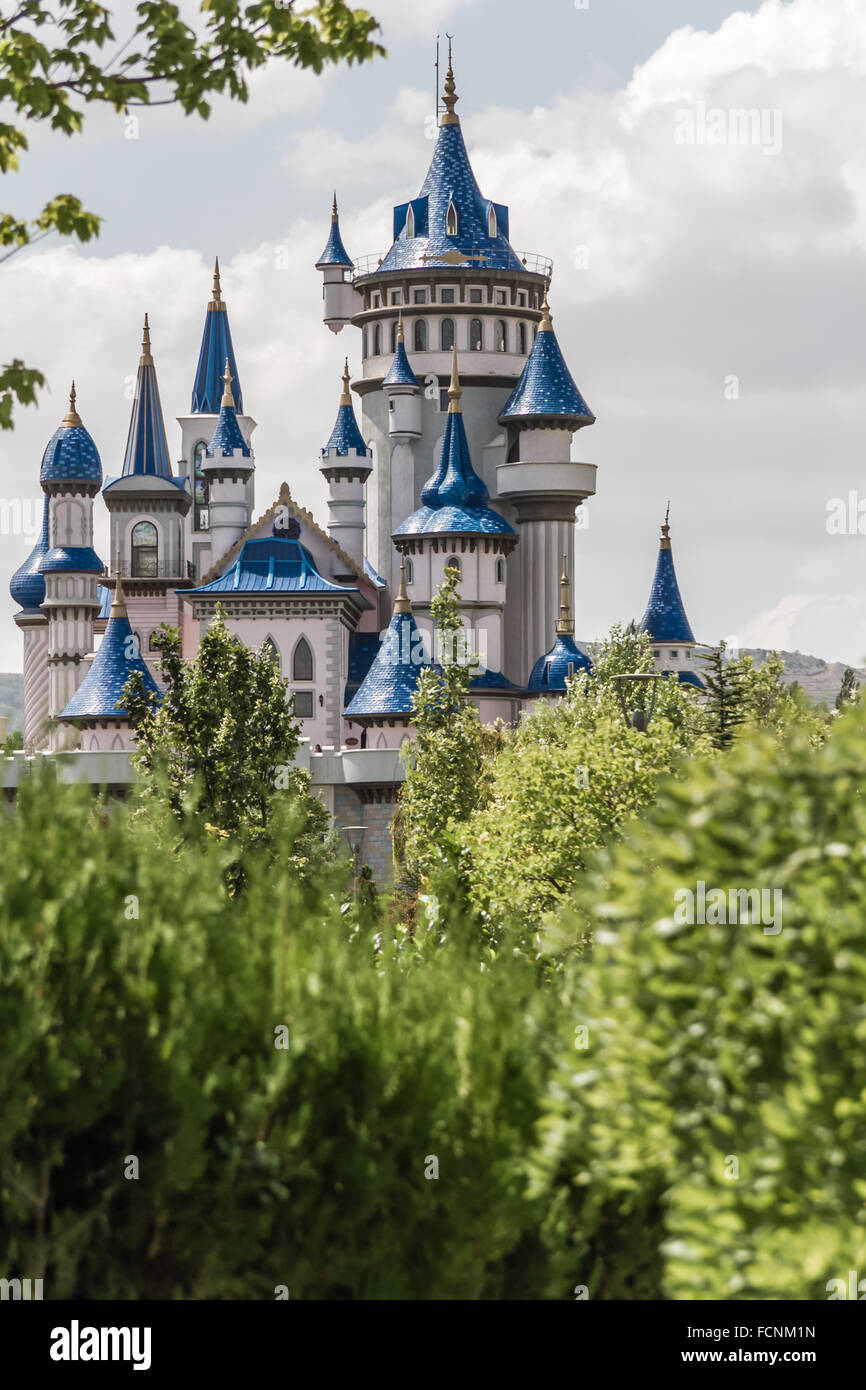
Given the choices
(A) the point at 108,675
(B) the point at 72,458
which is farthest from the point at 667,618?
(A) the point at 108,675

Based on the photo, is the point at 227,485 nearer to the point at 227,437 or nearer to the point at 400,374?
the point at 227,437

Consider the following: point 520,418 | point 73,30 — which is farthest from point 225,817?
point 520,418

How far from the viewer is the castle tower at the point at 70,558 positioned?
78188 mm

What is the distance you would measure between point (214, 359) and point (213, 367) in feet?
1.54

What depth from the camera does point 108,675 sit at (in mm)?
64312

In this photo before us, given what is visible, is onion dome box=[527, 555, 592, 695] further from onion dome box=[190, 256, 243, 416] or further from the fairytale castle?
onion dome box=[190, 256, 243, 416]

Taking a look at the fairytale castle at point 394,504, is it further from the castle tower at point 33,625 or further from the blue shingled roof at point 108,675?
the castle tower at point 33,625

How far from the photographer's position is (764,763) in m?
8.47

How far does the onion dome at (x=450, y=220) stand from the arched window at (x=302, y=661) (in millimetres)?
17253

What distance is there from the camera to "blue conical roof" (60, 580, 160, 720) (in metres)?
63.2

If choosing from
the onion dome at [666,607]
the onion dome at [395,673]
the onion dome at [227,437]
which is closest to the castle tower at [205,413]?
the onion dome at [227,437]

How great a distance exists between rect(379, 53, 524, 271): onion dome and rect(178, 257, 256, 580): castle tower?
10.6 meters
